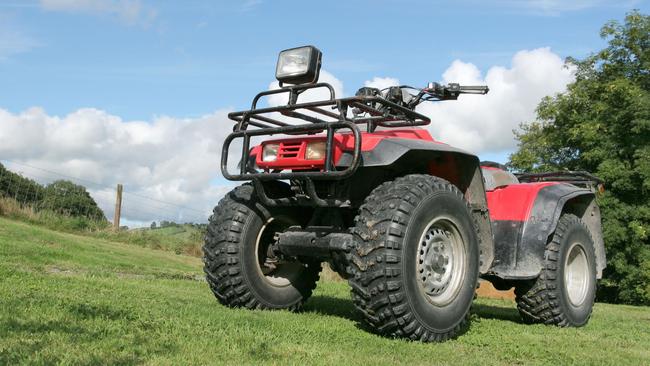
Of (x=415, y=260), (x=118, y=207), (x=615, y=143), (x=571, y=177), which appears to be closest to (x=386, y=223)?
(x=415, y=260)

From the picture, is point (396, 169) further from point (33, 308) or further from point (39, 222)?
point (39, 222)

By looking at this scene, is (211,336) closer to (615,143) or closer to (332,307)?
(332,307)

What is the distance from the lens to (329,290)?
8734mm

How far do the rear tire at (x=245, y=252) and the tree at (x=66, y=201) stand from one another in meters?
16.0

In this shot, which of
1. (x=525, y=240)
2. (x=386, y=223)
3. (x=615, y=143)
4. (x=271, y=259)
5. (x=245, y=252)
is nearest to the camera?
(x=386, y=223)

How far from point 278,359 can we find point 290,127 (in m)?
1.98

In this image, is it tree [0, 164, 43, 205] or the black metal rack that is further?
tree [0, 164, 43, 205]

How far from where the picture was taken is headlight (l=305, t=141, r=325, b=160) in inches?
188

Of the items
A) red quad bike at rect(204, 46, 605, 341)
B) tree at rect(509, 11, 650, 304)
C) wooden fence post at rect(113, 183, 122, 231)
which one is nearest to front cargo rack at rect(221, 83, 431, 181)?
red quad bike at rect(204, 46, 605, 341)

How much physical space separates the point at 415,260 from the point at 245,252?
1.63 m

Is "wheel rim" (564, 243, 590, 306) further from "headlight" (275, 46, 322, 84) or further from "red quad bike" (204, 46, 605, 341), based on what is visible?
"headlight" (275, 46, 322, 84)

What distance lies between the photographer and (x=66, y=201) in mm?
22516

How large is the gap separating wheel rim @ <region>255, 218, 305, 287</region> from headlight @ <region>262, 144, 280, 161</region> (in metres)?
0.66

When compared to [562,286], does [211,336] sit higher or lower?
lower
